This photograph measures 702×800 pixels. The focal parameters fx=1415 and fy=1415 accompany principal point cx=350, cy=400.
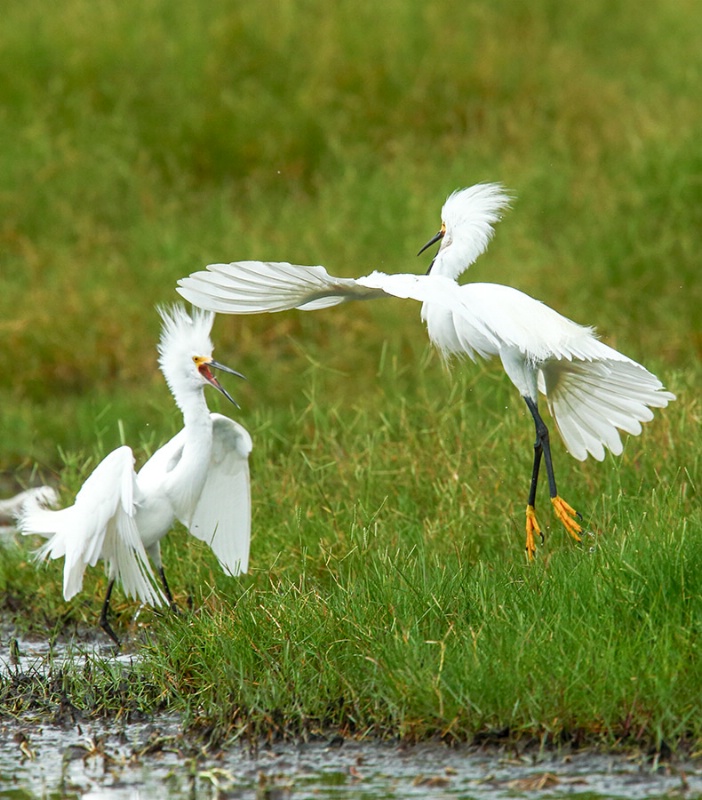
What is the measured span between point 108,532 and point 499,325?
4.98ft

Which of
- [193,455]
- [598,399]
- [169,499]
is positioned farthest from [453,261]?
[169,499]

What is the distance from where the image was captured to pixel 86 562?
4.65m

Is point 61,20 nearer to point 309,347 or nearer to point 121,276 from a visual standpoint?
point 121,276

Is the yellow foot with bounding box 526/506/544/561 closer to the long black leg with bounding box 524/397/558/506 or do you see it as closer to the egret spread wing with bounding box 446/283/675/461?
the long black leg with bounding box 524/397/558/506

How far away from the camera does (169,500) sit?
498cm

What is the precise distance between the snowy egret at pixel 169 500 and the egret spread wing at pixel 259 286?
58 cm

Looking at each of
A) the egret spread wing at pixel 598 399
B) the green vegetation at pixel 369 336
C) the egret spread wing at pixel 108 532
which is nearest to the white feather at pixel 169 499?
the egret spread wing at pixel 108 532

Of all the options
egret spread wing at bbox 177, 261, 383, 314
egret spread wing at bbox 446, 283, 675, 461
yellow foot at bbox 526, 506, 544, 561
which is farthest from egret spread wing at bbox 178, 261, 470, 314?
yellow foot at bbox 526, 506, 544, 561

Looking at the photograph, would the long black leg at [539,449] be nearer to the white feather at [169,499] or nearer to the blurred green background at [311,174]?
the white feather at [169,499]

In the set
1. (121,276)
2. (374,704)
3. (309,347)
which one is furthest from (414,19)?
(374,704)

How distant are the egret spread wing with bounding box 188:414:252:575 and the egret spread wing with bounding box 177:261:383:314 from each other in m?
0.79

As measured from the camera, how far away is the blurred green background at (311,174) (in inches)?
313

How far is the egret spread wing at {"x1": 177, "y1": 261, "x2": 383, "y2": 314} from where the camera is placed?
13.9ft

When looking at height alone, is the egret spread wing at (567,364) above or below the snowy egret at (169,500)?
above
